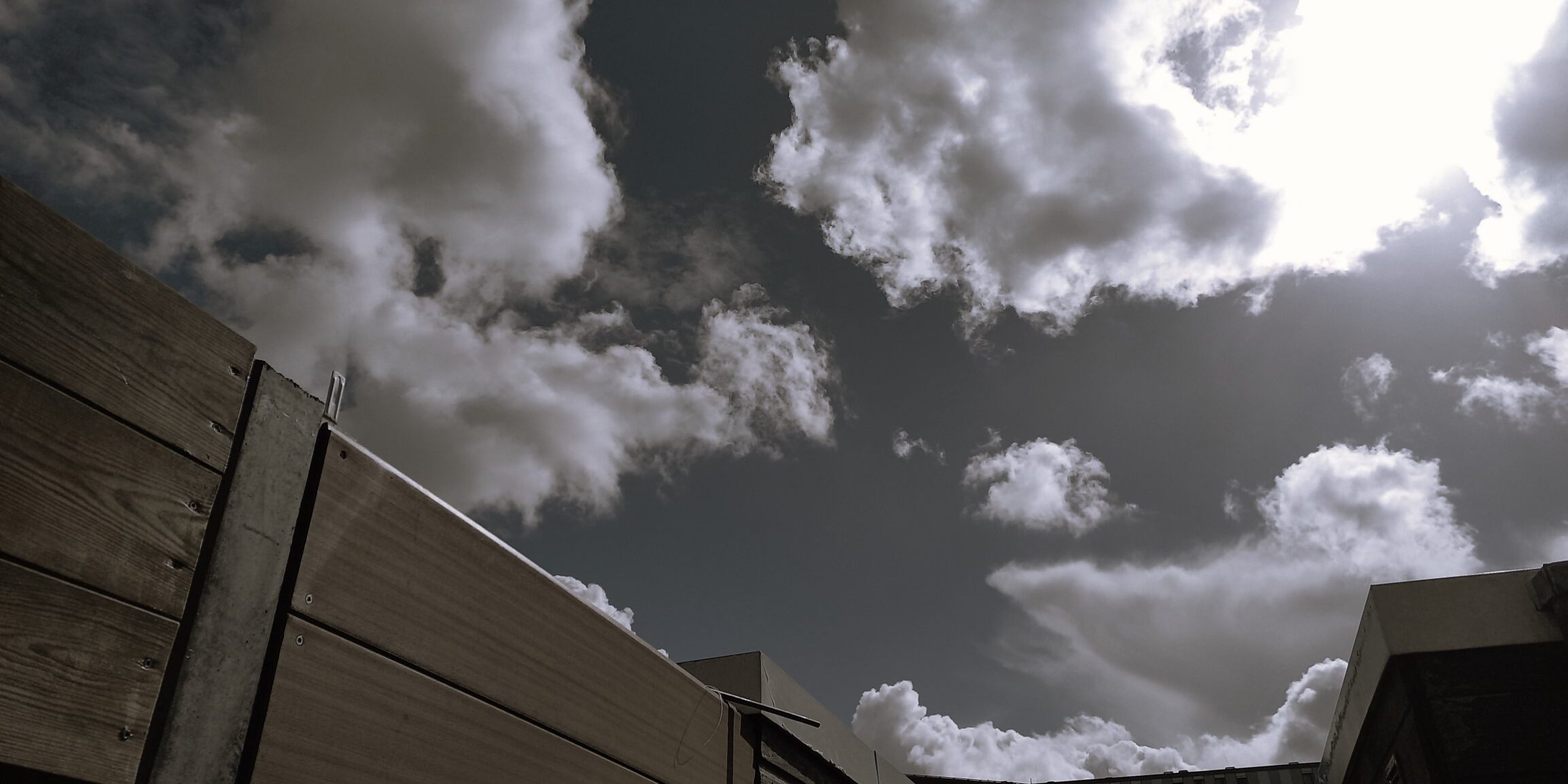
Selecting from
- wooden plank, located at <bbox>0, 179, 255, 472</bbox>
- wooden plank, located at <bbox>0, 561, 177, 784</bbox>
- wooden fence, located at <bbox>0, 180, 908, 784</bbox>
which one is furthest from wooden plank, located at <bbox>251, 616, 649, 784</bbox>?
wooden plank, located at <bbox>0, 179, 255, 472</bbox>

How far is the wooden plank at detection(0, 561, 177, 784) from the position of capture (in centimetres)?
168

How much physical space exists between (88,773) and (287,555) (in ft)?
2.17

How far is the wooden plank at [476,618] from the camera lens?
2539 millimetres

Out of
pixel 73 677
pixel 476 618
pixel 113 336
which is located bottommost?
pixel 73 677

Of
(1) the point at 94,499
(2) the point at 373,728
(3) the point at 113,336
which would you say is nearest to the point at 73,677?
(1) the point at 94,499

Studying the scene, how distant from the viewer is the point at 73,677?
1.78 meters

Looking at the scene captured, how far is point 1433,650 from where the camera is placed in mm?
6516

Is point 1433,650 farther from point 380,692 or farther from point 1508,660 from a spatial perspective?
point 380,692

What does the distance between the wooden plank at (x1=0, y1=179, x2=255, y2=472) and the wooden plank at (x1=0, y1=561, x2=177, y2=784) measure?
0.39 meters

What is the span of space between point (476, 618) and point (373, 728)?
55 centimetres

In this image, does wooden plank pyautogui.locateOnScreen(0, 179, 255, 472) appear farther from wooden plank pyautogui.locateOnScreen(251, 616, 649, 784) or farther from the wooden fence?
wooden plank pyautogui.locateOnScreen(251, 616, 649, 784)

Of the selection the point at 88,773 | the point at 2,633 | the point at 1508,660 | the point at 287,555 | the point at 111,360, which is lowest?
the point at 88,773

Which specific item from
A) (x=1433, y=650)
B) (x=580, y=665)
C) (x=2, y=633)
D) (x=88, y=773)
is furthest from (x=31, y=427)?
(x=1433, y=650)

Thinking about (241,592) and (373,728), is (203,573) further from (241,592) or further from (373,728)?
(373,728)
